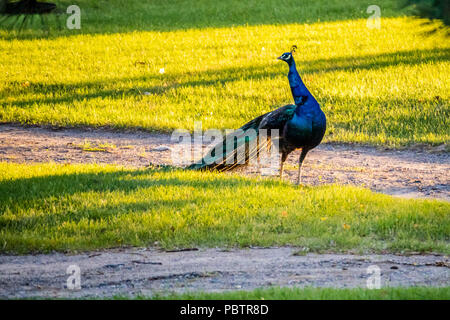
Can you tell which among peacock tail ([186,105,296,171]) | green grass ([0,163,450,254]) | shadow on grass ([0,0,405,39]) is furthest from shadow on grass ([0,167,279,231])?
shadow on grass ([0,0,405,39])

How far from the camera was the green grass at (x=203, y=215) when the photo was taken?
6742 millimetres

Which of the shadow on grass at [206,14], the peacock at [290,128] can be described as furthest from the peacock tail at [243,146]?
the shadow on grass at [206,14]

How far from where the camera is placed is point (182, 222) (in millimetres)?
7152

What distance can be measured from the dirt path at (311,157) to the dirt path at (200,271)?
285 centimetres

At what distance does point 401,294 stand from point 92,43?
15904mm

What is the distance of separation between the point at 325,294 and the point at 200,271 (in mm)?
1315

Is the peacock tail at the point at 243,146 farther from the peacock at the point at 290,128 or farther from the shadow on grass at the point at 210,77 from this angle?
the shadow on grass at the point at 210,77

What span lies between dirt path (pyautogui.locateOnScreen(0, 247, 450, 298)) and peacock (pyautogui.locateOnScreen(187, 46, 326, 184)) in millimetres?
2195

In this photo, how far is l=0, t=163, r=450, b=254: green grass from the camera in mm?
6742

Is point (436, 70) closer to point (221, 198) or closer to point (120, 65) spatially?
point (120, 65)

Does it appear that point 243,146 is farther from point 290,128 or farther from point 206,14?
point 206,14

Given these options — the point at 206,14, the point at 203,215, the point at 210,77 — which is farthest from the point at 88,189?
the point at 206,14

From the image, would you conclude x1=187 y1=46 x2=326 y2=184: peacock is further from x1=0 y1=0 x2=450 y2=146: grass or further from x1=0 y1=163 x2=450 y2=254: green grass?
x1=0 y1=0 x2=450 y2=146: grass
